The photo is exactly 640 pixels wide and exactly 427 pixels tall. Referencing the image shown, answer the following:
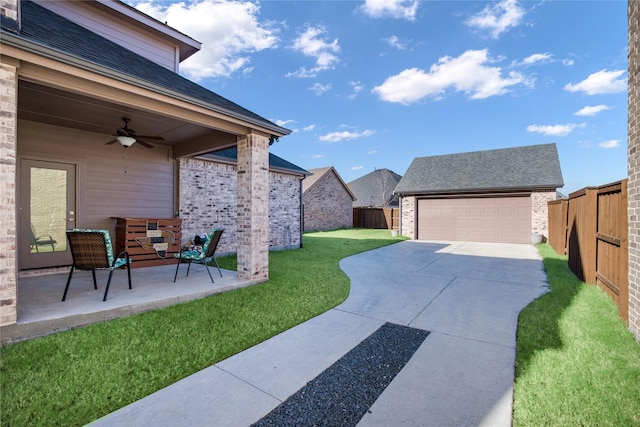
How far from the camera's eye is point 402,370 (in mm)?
2648

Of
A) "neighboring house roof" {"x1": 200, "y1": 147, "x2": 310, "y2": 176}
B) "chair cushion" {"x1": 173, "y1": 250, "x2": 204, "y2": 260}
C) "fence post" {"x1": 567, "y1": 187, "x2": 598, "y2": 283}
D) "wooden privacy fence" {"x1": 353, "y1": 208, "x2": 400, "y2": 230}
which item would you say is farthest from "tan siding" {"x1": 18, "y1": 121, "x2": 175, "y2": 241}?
"wooden privacy fence" {"x1": 353, "y1": 208, "x2": 400, "y2": 230}

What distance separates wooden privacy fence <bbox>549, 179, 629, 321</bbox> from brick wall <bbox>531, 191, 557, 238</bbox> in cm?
576

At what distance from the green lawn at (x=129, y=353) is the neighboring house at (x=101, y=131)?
0.74 meters

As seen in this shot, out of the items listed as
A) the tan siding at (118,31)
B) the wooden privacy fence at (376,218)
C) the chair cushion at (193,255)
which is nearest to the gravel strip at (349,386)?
the chair cushion at (193,255)

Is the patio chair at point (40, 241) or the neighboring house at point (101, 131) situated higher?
the neighboring house at point (101, 131)

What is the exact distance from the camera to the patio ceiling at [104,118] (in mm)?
4480

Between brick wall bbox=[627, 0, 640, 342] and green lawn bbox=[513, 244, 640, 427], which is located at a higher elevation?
brick wall bbox=[627, 0, 640, 342]

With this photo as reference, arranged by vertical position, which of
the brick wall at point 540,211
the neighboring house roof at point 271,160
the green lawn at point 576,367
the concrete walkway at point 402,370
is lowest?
the concrete walkway at point 402,370

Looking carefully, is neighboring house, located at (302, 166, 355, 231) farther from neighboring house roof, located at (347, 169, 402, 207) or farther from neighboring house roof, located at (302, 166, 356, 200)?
neighboring house roof, located at (347, 169, 402, 207)

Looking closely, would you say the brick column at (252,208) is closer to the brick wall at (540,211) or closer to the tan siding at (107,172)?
the tan siding at (107,172)

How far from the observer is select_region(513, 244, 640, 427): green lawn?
1.97 meters

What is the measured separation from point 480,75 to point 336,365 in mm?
17145

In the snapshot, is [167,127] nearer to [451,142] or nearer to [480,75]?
[480,75]

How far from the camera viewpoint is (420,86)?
20.5m
